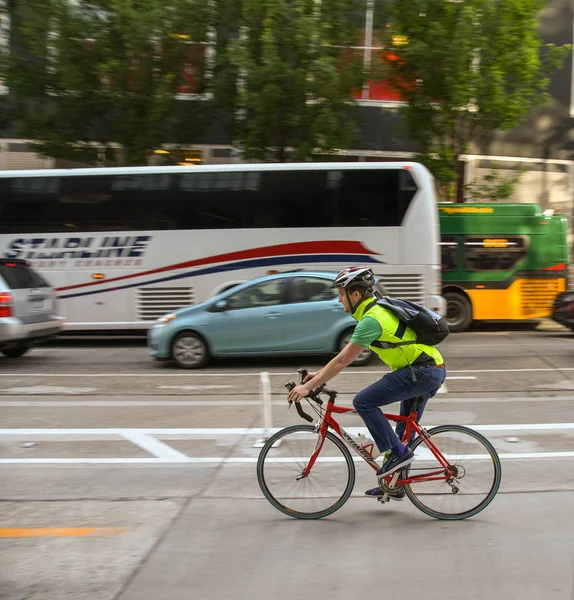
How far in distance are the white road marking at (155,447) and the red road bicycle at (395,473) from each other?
1.91 metres

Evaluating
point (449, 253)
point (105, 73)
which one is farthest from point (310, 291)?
point (105, 73)

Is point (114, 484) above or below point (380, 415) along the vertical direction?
below

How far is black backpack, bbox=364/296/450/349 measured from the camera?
4.66 meters

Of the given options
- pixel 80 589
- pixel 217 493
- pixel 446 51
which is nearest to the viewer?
pixel 80 589

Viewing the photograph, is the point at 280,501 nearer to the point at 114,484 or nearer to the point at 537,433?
the point at 114,484

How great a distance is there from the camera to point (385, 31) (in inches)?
751

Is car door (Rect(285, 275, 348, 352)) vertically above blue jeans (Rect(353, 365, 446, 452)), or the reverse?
blue jeans (Rect(353, 365, 446, 452))

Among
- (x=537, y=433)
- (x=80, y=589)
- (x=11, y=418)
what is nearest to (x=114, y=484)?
(x=80, y=589)

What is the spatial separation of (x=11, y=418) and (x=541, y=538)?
604 cm

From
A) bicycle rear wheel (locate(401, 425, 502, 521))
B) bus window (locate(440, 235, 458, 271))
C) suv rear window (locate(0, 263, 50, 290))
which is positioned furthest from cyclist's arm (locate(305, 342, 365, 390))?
bus window (locate(440, 235, 458, 271))

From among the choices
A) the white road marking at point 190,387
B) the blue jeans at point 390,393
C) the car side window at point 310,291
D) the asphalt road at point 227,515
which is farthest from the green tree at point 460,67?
the blue jeans at point 390,393

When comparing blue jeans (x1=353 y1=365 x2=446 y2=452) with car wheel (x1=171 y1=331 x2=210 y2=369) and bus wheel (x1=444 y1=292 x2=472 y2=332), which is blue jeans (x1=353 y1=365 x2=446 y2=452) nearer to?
car wheel (x1=171 y1=331 x2=210 y2=369)

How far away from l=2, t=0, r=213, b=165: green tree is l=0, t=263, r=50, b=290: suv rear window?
21.4ft

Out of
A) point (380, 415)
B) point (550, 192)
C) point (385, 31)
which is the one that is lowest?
point (380, 415)
